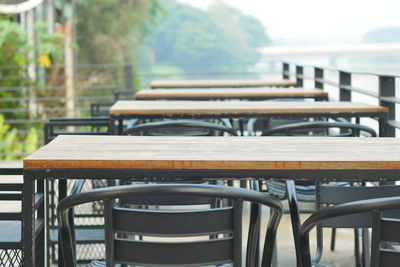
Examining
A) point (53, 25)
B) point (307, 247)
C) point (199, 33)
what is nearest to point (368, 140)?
point (307, 247)

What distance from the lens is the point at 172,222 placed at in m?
1.45

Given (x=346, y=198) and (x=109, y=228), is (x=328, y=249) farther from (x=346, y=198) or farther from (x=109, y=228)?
(x=109, y=228)

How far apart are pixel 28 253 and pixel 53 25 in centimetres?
1281

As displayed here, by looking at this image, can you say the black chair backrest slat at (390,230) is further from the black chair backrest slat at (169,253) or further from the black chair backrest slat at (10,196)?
the black chair backrest slat at (10,196)

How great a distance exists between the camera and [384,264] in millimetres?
1420

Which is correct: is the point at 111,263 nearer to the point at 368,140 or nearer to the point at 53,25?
the point at 368,140

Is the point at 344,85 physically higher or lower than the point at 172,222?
higher

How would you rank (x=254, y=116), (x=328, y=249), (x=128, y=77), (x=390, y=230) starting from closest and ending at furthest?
(x=390, y=230) → (x=254, y=116) → (x=328, y=249) → (x=128, y=77)

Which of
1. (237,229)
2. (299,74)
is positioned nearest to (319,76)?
(299,74)

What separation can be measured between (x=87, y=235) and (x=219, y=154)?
50.4 inches

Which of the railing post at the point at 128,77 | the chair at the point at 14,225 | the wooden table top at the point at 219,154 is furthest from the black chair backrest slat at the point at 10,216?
the railing post at the point at 128,77

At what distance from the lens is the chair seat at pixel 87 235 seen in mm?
2907

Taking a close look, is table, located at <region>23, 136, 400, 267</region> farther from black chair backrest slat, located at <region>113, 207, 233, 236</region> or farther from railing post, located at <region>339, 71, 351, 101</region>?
railing post, located at <region>339, 71, 351, 101</region>

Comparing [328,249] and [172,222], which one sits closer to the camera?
[172,222]
